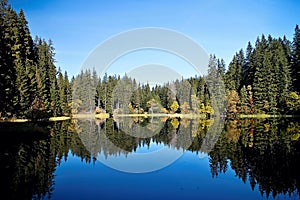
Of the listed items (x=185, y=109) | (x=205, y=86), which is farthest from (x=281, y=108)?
(x=185, y=109)

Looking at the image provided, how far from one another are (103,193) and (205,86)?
72258 mm

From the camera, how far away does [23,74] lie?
40.5 metres

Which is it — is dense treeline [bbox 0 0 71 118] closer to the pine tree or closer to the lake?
the lake

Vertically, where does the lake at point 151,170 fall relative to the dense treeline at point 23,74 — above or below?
below

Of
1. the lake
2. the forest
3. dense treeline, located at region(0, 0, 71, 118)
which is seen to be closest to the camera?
the lake

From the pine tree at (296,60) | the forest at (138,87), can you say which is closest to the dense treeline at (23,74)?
the forest at (138,87)

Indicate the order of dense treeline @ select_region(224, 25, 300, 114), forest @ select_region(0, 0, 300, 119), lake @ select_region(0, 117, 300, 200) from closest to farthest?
lake @ select_region(0, 117, 300, 200), forest @ select_region(0, 0, 300, 119), dense treeline @ select_region(224, 25, 300, 114)

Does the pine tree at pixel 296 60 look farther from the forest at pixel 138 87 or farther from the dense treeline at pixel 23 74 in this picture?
the dense treeline at pixel 23 74

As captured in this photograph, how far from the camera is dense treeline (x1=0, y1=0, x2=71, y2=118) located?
95.3 feet

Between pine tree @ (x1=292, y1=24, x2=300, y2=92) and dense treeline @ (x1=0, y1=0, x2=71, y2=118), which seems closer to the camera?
dense treeline @ (x1=0, y1=0, x2=71, y2=118)

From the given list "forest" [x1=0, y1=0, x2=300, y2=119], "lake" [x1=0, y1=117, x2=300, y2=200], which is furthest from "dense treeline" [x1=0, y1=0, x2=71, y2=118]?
"lake" [x1=0, y1=117, x2=300, y2=200]

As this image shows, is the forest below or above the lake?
above

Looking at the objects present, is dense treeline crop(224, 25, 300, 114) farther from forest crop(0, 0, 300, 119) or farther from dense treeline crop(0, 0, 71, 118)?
dense treeline crop(0, 0, 71, 118)

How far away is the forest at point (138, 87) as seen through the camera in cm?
4003
